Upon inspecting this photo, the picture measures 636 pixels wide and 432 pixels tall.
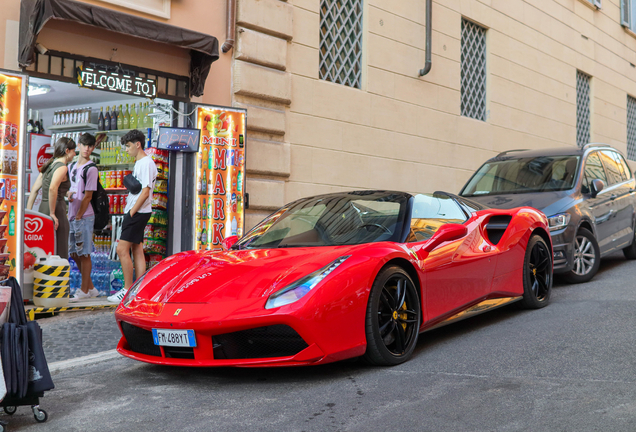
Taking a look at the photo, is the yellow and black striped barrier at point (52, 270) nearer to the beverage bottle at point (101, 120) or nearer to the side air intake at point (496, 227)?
the beverage bottle at point (101, 120)

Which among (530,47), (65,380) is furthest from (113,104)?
(530,47)

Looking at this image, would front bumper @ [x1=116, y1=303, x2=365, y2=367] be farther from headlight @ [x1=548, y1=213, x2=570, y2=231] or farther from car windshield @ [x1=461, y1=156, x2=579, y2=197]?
car windshield @ [x1=461, y1=156, x2=579, y2=197]

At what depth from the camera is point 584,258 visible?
23.7ft

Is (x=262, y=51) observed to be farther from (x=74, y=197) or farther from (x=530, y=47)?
(x=530, y=47)

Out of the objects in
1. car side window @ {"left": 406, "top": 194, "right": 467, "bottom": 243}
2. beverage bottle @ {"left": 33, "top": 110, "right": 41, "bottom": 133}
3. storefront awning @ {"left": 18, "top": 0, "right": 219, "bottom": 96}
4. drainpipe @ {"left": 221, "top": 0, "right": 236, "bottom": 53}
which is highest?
drainpipe @ {"left": 221, "top": 0, "right": 236, "bottom": 53}

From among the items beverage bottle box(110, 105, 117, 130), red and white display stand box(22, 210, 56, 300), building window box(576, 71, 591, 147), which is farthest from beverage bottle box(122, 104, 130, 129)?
building window box(576, 71, 591, 147)

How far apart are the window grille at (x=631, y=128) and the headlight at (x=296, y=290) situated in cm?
1925

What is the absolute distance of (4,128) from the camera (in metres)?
6.24

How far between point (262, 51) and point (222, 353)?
6.12m

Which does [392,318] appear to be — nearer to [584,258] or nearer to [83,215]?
[584,258]

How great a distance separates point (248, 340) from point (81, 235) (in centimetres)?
464

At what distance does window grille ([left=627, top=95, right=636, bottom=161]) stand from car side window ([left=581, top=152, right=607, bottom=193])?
45.1 feet

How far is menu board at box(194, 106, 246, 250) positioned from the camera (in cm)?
822

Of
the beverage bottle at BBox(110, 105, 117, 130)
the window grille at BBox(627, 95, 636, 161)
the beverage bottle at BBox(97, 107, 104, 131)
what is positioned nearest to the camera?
the beverage bottle at BBox(110, 105, 117, 130)
